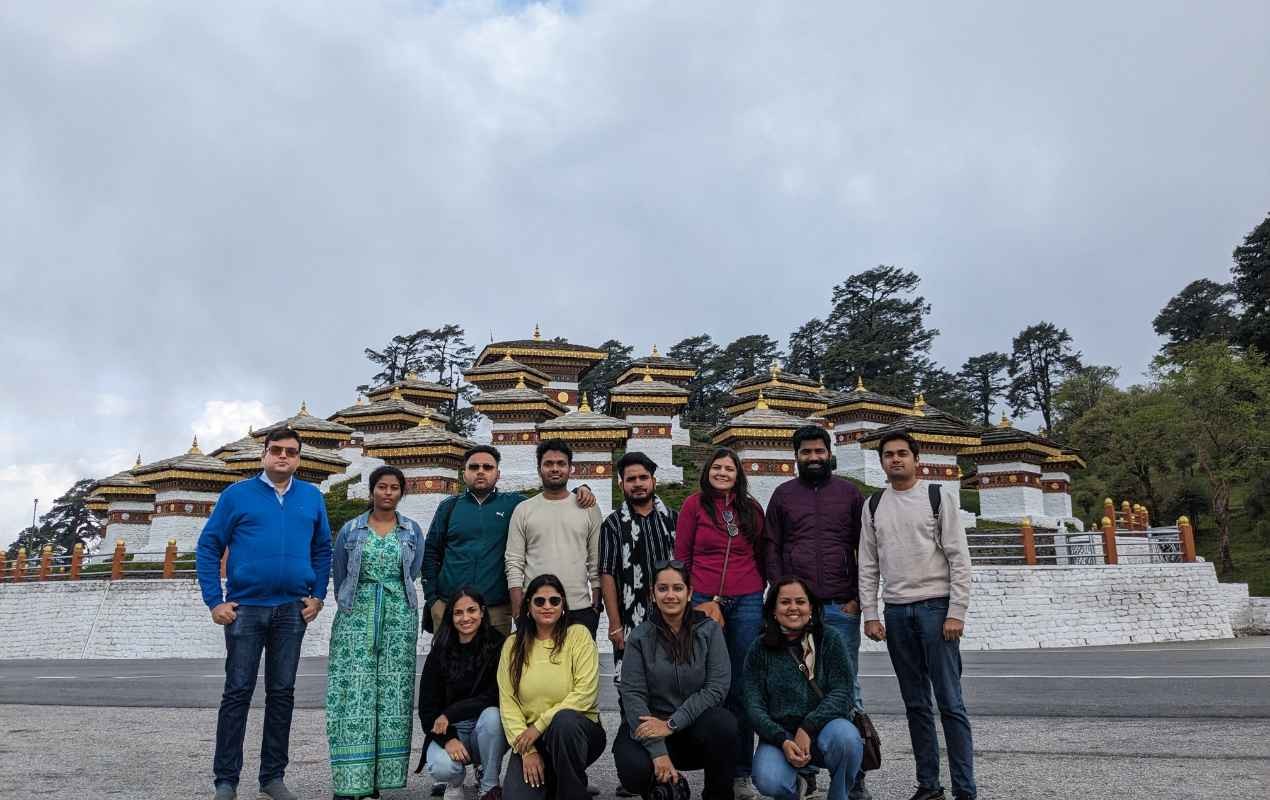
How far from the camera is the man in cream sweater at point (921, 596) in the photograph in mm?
4648

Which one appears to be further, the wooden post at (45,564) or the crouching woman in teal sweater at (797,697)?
the wooden post at (45,564)

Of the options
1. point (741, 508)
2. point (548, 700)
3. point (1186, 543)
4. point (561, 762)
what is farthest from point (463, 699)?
point (1186, 543)

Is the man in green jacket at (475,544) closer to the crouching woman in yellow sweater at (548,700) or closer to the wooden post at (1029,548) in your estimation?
the crouching woman in yellow sweater at (548,700)

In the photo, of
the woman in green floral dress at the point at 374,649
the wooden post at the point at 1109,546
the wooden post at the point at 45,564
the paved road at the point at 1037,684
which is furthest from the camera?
the wooden post at the point at 45,564

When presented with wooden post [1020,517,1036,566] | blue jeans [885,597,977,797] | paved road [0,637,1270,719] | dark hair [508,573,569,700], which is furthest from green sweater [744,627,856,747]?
wooden post [1020,517,1036,566]

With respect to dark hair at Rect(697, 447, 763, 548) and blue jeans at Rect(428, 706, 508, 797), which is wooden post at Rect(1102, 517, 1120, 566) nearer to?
dark hair at Rect(697, 447, 763, 548)

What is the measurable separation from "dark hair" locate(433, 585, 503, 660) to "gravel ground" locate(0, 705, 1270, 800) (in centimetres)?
105

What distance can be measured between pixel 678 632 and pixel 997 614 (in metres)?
15.3

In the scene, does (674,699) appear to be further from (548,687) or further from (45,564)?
(45,564)

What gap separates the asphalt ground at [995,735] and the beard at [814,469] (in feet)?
6.51

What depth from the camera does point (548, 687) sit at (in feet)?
14.8

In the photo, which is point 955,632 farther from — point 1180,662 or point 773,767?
point 1180,662

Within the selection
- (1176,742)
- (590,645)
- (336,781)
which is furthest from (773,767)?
(1176,742)

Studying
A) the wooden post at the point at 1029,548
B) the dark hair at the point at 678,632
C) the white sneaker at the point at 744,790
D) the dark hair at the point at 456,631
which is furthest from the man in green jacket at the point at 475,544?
the wooden post at the point at 1029,548
